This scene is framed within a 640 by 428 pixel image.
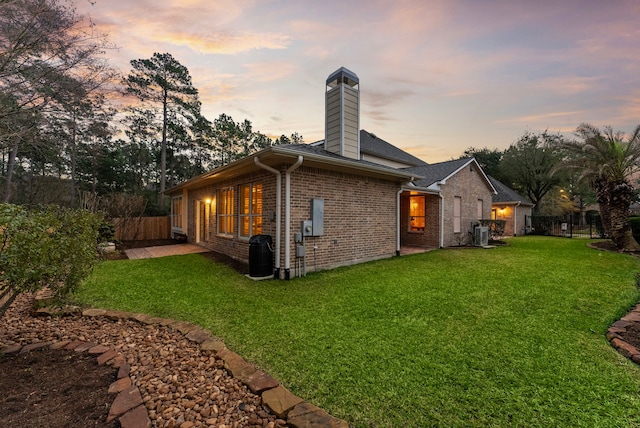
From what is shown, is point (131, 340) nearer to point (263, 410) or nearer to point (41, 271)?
point (41, 271)

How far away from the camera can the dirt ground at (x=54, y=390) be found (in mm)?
1802

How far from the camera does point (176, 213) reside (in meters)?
15.1

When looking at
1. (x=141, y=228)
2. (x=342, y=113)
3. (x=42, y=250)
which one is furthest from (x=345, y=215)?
(x=141, y=228)

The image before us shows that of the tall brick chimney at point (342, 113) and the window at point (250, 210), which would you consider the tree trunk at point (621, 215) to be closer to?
the tall brick chimney at point (342, 113)

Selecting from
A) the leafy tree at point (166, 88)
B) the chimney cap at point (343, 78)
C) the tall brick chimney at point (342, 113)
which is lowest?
the tall brick chimney at point (342, 113)

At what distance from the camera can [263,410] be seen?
6.45 ft

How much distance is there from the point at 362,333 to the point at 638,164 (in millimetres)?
14031

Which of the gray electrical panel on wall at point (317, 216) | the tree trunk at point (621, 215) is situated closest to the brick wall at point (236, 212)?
the gray electrical panel on wall at point (317, 216)

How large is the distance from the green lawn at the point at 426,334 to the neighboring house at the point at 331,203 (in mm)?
1061

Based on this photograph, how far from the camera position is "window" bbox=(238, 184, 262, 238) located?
7450 mm

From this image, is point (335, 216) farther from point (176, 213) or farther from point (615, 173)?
point (176, 213)

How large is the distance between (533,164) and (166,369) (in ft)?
102

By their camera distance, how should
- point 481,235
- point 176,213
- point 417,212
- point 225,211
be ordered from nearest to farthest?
point 225,211 < point 481,235 < point 417,212 < point 176,213

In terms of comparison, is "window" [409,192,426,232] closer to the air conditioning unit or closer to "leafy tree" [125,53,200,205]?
the air conditioning unit
